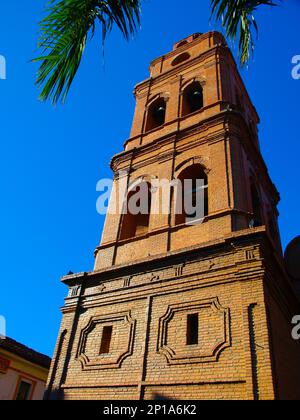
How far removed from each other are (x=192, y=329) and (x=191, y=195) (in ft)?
14.0

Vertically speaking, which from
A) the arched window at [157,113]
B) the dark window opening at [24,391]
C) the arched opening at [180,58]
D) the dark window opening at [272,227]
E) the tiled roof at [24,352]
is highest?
the arched opening at [180,58]

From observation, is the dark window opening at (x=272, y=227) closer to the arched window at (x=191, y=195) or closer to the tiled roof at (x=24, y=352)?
the arched window at (x=191, y=195)

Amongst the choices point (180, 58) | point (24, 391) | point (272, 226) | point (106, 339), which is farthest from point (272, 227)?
point (24, 391)

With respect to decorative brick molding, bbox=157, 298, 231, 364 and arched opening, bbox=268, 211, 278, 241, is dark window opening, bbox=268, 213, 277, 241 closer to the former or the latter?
arched opening, bbox=268, 211, 278, 241

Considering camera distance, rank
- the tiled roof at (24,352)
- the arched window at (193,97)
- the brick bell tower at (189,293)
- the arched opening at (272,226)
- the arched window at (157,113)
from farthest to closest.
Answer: the tiled roof at (24,352), the arched window at (157,113), the arched window at (193,97), the arched opening at (272,226), the brick bell tower at (189,293)

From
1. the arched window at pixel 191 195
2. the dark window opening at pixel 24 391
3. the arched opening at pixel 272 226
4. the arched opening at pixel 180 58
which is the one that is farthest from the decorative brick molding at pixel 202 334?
the arched opening at pixel 180 58

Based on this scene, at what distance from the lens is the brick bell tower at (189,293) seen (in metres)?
7.25

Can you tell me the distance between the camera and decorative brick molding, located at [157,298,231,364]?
24.2 ft

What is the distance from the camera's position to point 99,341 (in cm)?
917

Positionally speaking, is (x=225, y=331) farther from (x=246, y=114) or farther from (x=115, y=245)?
(x=246, y=114)

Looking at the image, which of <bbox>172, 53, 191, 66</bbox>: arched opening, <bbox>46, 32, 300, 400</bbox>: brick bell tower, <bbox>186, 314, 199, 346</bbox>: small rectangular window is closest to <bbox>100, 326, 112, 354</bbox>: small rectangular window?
<bbox>46, 32, 300, 400</bbox>: brick bell tower

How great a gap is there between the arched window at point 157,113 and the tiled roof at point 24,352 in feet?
36.6

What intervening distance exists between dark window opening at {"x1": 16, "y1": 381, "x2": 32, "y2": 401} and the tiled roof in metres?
0.99

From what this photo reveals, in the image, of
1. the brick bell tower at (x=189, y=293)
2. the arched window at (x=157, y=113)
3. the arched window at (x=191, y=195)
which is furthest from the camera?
the arched window at (x=157, y=113)
